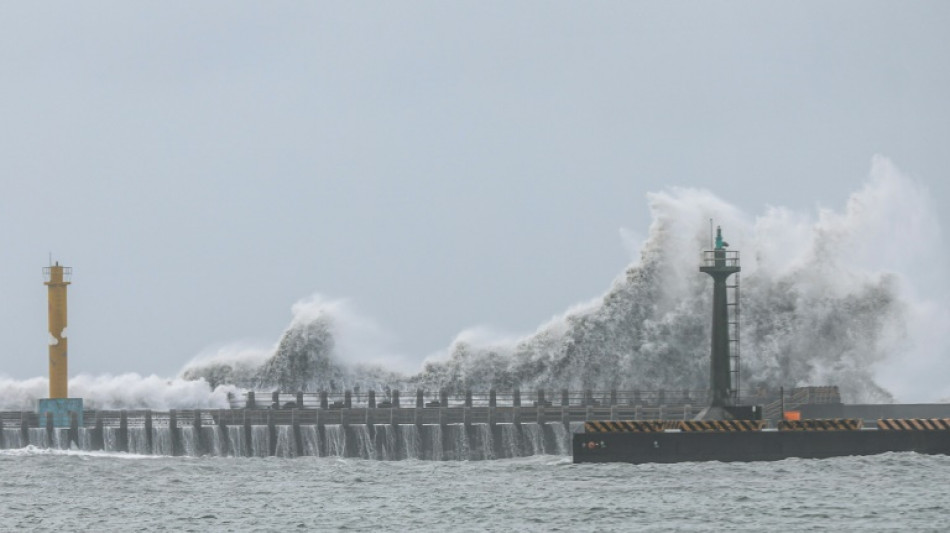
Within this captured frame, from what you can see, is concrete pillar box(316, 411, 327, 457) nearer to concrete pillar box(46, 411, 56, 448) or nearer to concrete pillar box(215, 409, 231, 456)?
concrete pillar box(215, 409, 231, 456)

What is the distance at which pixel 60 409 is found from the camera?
83750mm

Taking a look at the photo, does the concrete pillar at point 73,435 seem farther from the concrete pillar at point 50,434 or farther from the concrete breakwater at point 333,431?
the concrete pillar at point 50,434

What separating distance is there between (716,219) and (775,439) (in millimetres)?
34772

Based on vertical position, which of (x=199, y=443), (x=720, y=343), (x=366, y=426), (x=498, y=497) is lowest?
(x=498, y=497)

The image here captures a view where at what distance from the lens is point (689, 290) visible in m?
94.9

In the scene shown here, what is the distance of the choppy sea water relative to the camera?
165 feet

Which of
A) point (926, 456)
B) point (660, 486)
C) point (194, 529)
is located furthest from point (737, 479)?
point (194, 529)

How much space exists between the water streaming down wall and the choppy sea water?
3172 mm

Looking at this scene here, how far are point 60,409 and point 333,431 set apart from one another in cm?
1308

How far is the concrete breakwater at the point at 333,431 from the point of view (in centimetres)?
7375

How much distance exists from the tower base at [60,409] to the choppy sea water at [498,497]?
499 inches

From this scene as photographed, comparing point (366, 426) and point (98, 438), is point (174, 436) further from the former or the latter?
point (366, 426)

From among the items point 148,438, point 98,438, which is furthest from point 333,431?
point 98,438

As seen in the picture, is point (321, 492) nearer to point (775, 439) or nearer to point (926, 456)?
point (775, 439)
